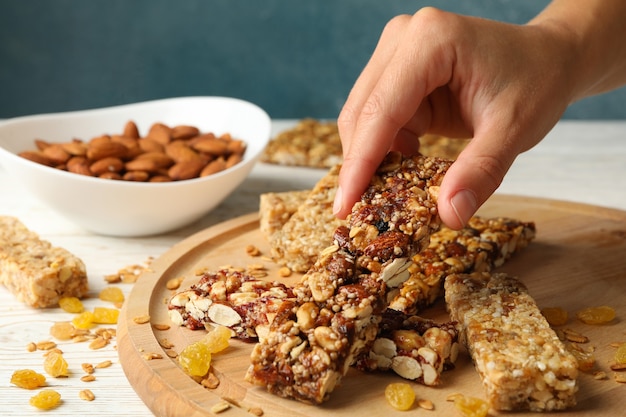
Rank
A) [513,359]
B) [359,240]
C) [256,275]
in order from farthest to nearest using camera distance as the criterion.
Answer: [256,275]
[359,240]
[513,359]

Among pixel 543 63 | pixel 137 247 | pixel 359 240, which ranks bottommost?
pixel 137 247

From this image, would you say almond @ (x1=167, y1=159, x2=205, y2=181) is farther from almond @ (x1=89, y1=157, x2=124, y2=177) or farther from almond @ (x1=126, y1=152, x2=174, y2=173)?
almond @ (x1=89, y1=157, x2=124, y2=177)

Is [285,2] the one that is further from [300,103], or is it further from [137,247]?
[137,247]

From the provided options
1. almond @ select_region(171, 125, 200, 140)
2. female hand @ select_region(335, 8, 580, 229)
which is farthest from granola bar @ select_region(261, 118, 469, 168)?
female hand @ select_region(335, 8, 580, 229)

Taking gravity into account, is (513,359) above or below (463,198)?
below

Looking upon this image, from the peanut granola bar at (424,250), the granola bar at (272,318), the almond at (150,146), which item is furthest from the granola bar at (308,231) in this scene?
the almond at (150,146)

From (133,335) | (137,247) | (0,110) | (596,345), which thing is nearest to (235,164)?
(137,247)
